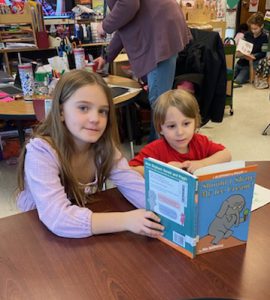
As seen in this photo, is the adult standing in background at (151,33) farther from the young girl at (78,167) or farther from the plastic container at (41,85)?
the young girl at (78,167)

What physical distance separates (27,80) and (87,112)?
4.01 ft

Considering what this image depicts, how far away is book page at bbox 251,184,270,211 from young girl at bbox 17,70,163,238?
12.6 inches

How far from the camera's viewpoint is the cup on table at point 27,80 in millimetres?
2133

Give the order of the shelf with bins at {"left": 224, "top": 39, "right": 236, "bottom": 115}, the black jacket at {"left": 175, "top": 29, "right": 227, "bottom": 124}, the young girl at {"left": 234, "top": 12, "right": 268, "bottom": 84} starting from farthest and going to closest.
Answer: the young girl at {"left": 234, "top": 12, "right": 268, "bottom": 84}, the shelf with bins at {"left": 224, "top": 39, "right": 236, "bottom": 115}, the black jacket at {"left": 175, "top": 29, "right": 227, "bottom": 124}

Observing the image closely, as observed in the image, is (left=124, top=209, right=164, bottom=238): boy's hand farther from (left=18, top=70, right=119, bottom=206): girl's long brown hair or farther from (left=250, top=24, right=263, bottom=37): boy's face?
(left=250, top=24, right=263, bottom=37): boy's face

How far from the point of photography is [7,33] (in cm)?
364

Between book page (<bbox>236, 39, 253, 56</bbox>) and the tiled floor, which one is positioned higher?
book page (<bbox>236, 39, 253, 56</bbox>)

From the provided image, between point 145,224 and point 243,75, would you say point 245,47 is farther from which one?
point 145,224

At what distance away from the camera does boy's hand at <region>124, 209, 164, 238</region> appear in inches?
33.3

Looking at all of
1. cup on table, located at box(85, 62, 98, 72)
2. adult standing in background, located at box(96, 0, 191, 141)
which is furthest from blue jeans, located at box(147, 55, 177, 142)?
cup on table, located at box(85, 62, 98, 72)

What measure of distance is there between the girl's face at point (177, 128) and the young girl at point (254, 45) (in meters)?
4.18

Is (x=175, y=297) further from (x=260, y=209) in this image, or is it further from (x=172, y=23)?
(x=172, y=23)

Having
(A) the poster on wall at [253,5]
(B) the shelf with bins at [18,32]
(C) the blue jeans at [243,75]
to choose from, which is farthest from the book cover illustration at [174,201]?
(A) the poster on wall at [253,5]

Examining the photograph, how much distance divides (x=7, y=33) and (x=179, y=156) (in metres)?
2.96
